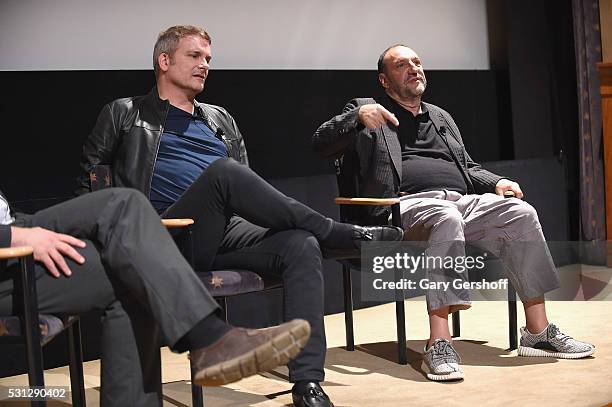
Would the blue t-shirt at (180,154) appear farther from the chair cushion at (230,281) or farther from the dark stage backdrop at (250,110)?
the dark stage backdrop at (250,110)

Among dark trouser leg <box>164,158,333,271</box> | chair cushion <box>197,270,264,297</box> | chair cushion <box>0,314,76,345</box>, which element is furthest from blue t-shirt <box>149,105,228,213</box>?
chair cushion <box>0,314,76,345</box>

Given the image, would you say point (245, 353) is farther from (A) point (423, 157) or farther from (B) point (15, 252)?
(A) point (423, 157)

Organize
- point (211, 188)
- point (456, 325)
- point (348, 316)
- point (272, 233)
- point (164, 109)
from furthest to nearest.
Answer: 1. point (456, 325)
2. point (348, 316)
3. point (164, 109)
4. point (272, 233)
5. point (211, 188)

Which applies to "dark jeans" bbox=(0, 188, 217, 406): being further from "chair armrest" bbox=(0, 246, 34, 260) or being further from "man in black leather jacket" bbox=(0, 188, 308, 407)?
"chair armrest" bbox=(0, 246, 34, 260)

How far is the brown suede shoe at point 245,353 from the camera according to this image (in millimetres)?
2512

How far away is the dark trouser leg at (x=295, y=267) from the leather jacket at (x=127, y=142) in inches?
16.3

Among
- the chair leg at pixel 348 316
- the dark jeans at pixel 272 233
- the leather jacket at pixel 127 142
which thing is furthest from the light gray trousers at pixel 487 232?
the leather jacket at pixel 127 142

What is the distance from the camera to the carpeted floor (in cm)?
333

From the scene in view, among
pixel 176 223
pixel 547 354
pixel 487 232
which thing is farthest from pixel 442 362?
pixel 176 223

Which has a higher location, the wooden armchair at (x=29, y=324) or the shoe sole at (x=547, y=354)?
the wooden armchair at (x=29, y=324)

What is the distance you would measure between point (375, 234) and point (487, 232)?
723 millimetres

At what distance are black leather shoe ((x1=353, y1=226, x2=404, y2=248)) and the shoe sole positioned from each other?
764 mm

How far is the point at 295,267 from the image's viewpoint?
3.19 meters

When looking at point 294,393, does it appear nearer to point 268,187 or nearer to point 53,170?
point 268,187
